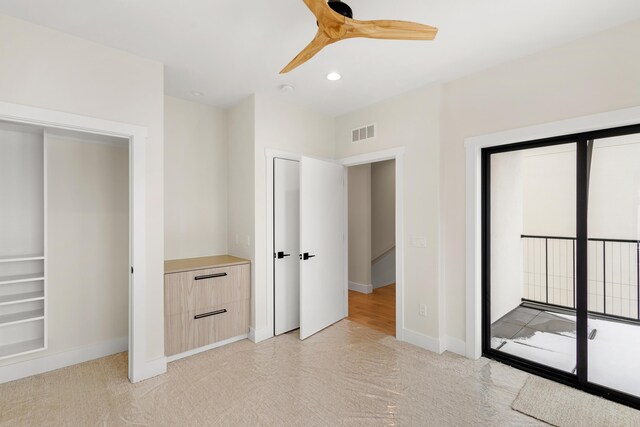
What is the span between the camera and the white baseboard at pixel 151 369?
2498 mm

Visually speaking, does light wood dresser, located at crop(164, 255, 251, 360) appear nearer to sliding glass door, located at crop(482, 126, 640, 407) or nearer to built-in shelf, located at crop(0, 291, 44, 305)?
built-in shelf, located at crop(0, 291, 44, 305)

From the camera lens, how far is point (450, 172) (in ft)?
9.88

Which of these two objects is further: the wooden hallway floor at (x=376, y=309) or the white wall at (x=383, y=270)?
the white wall at (x=383, y=270)

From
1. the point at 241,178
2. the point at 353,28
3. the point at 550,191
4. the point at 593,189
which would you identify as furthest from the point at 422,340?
the point at 353,28

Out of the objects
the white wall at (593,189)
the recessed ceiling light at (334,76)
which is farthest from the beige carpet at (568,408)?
the recessed ceiling light at (334,76)

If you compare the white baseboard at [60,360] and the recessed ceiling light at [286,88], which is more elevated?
the recessed ceiling light at [286,88]

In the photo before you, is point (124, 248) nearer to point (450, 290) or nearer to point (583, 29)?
point (450, 290)

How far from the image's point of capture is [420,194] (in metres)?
3.16

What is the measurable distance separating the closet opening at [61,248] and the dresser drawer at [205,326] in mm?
450

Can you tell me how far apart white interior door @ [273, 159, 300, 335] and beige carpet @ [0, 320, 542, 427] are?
22.1 inches

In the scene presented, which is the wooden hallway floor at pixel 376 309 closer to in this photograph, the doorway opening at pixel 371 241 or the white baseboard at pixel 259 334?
the doorway opening at pixel 371 241

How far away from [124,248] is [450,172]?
11.2 ft

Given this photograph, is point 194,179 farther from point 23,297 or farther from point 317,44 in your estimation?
point 317,44

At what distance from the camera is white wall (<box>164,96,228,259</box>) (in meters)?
3.37
